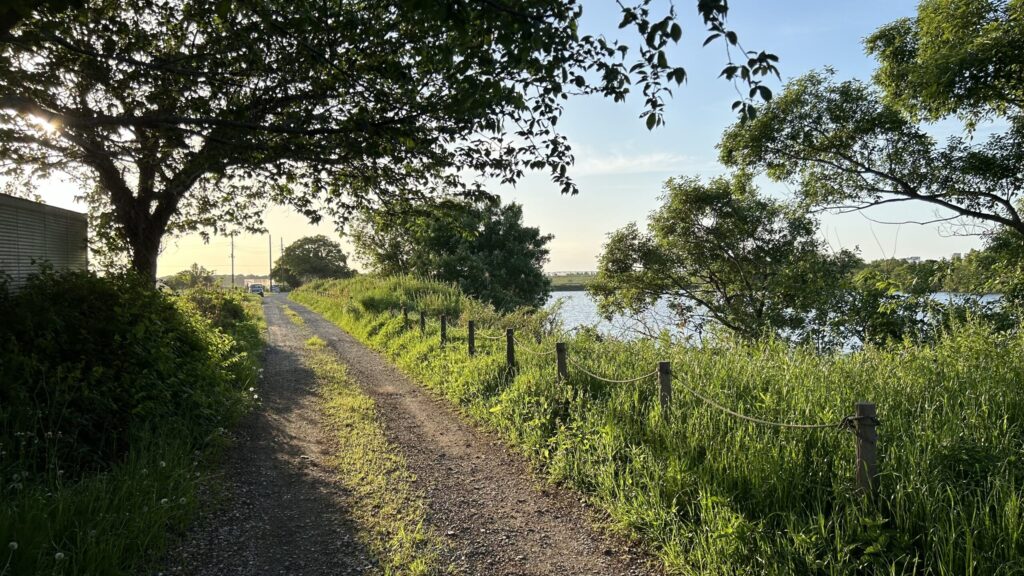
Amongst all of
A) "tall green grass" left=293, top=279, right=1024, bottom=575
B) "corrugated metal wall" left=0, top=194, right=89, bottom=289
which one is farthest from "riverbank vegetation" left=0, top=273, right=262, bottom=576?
"tall green grass" left=293, top=279, right=1024, bottom=575

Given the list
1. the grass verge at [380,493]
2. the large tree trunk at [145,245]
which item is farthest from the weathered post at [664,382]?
the large tree trunk at [145,245]

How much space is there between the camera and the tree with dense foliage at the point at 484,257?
33.2 m

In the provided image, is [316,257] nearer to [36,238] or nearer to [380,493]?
[36,238]

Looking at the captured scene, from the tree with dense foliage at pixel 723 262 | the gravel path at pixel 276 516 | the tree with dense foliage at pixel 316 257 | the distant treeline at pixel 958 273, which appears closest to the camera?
the gravel path at pixel 276 516

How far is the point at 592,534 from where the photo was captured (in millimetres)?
4012

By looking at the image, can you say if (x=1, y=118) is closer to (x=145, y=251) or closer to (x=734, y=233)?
(x=145, y=251)

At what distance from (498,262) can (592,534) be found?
30.9 meters

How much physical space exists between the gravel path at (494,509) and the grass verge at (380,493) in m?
0.15

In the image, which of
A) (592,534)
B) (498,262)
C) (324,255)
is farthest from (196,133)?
(324,255)

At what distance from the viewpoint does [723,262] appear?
17.3m

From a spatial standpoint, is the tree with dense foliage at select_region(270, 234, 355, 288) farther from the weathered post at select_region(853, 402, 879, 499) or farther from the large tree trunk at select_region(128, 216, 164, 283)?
the weathered post at select_region(853, 402, 879, 499)

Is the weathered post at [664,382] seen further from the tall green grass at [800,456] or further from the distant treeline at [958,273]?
the distant treeline at [958,273]

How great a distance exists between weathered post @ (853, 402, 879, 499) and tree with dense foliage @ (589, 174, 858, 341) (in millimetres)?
11289

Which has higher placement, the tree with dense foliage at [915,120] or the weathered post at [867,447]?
the tree with dense foliage at [915,120]
